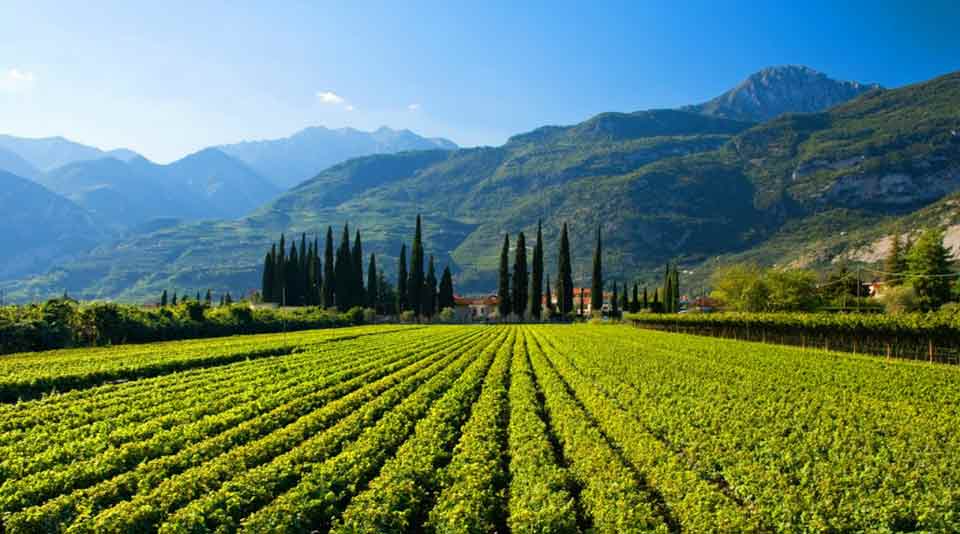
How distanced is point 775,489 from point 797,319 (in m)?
49.0

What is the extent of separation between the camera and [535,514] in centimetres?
924

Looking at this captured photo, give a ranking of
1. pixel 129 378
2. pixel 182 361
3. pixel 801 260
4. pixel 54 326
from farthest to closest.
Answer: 1. pixel 801 260
2. pixel 54 326
3. pixel 182 361
4. pixel 129 378

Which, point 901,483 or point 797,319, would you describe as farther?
point 797,319

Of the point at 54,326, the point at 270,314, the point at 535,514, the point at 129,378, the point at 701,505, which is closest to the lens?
the point at 535,514

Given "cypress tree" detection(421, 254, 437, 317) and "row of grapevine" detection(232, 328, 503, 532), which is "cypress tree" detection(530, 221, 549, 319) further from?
"row of grapevine" detection(232, 328, 503, 532)

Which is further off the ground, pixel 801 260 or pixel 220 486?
pixel 801 260

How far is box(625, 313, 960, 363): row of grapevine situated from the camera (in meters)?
40.6

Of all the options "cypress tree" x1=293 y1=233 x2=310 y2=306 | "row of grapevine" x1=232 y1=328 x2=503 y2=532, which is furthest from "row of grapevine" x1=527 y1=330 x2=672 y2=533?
"cypress tree" x1=293 y1=233 x2=310 y2=306

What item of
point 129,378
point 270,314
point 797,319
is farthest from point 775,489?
point 270,314

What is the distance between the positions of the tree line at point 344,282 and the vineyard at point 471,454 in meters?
73.4

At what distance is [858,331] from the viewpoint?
156ft

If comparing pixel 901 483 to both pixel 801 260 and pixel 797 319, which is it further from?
pixel 801 260

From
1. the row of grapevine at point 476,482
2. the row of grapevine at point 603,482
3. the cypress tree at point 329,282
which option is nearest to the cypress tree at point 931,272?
the row of grapevine at point 603,482

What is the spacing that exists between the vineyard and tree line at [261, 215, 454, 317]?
73414 millimetres
